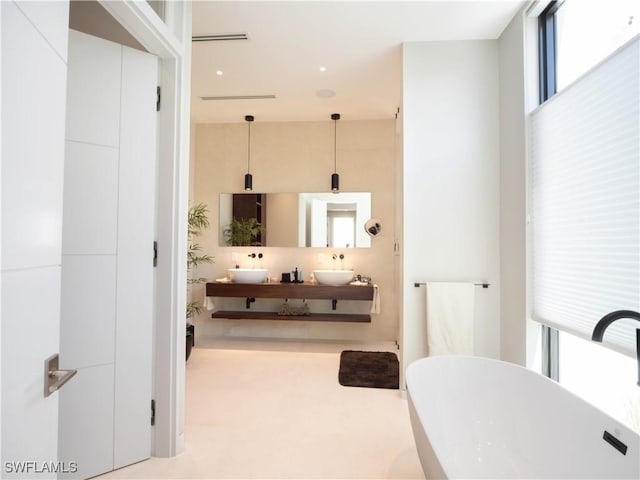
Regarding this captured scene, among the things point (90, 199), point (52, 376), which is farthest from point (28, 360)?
point (90, 199)

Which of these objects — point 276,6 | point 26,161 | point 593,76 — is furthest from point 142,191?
point 593,76

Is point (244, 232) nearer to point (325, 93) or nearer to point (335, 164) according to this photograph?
point (335, 164)

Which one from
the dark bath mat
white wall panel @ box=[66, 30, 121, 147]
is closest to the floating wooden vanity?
the dark bath mat

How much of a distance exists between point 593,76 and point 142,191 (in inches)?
94.5

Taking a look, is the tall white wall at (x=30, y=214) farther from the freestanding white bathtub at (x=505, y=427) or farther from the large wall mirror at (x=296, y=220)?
the large wall mirror at (x=296, y=220)

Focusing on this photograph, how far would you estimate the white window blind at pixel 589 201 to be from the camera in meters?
1.46

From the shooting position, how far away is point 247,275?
4109mm

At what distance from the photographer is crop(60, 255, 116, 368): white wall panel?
1.62 metres

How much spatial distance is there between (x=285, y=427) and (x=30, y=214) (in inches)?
79.8

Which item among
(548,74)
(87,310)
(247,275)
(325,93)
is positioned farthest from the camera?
(247,275)

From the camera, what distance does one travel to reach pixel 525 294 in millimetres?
2256

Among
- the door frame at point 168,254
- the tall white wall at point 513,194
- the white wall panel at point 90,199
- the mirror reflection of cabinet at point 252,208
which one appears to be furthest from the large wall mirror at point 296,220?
the white wall panel at point 90,199

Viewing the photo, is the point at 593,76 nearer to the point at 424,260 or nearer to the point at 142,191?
the point at 424,260

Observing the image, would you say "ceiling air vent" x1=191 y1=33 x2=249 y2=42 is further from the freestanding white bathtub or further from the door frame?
the freestanding white bathtub
